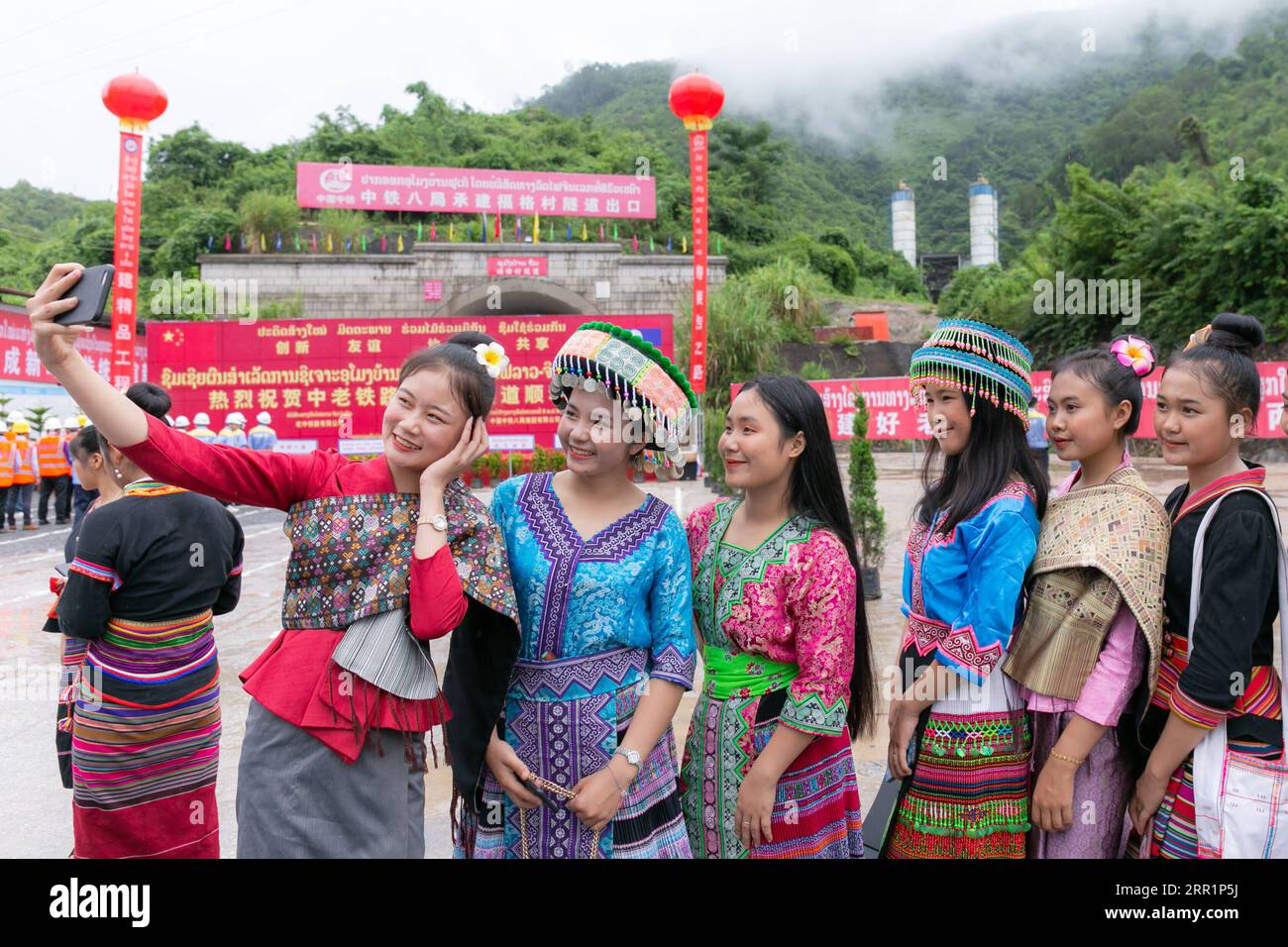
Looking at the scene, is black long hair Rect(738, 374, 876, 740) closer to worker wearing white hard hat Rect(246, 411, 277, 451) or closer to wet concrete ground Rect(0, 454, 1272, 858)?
wet concrete ground Rect(0, 454, 1272, 858)

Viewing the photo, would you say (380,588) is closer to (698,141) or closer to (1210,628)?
(1210,628)

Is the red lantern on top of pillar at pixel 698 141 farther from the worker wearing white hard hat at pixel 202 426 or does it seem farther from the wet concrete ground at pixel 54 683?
the worker wearing white hard hat at pixel 202 426

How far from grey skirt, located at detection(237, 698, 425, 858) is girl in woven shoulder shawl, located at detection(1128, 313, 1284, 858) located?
143 cm

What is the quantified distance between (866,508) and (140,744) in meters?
4.80

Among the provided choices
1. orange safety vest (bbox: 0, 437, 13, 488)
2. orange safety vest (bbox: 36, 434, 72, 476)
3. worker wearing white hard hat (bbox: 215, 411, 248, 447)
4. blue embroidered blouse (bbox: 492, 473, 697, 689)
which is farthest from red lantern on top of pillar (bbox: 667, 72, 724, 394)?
blue embroidered blouse (bbox: 492, 473, 697, 689)

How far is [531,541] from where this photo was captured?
173 cm

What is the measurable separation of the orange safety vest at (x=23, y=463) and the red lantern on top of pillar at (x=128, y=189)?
1.87m

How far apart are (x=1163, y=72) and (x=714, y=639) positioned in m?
74.3

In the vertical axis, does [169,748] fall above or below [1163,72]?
below

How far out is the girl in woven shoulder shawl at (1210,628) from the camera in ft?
5.29

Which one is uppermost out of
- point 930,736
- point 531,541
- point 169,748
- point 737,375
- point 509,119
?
point 509,119

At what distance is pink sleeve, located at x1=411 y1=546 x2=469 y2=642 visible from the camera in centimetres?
149
